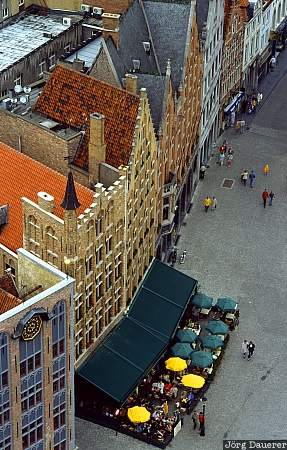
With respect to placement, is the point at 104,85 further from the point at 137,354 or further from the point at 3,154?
the point at 137,354

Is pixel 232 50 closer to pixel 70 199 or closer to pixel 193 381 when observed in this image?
pixel 193 381

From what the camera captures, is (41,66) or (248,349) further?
(41,66)

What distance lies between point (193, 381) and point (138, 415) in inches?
263

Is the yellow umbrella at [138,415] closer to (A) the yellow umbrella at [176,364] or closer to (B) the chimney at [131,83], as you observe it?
(A) the yellow umbrella at [176,364]

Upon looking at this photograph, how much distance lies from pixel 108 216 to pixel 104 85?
13159 millimetres

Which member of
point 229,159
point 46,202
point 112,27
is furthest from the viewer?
point 229,159

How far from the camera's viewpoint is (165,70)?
102 metres

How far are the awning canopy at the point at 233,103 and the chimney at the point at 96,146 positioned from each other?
50775 mm

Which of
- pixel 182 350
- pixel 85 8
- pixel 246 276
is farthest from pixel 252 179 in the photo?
pixel 182 350

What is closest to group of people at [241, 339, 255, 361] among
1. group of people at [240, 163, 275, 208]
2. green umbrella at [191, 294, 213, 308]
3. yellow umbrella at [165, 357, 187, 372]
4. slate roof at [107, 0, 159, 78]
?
green umbrella at [191, 294, 213, 308]

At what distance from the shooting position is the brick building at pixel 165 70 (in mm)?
93750

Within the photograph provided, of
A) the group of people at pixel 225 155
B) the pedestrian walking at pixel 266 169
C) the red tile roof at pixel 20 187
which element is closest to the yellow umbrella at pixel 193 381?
the red tile roof at pixel 20 187

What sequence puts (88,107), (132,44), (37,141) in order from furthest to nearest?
(132,44) → (37,141) → (88,107)

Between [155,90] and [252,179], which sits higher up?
[155,90]
